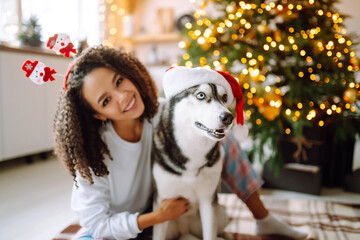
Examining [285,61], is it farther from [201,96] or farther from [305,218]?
[201,96]

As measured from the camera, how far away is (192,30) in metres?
1.86

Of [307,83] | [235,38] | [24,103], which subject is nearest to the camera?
[307,83]

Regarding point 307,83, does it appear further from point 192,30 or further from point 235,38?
point 192,30

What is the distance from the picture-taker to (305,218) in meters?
1.47

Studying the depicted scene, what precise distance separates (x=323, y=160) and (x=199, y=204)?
135cm

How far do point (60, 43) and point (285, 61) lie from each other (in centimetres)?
142

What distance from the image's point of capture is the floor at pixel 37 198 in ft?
4.42

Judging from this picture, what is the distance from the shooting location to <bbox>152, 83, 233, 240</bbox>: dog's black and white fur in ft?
2.61

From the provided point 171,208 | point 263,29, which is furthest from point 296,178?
point 171,208

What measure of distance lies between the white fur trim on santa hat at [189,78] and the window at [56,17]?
171 cm

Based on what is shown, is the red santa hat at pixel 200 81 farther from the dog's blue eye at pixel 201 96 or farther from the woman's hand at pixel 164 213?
the woman's hand at pixel 164 213

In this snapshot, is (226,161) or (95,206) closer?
(95,206)

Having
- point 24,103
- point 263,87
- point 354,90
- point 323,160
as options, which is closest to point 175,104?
point 263,87

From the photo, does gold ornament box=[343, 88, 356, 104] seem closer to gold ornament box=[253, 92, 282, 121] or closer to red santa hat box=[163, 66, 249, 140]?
gold ornament box=[253, 92, 282, 121]
